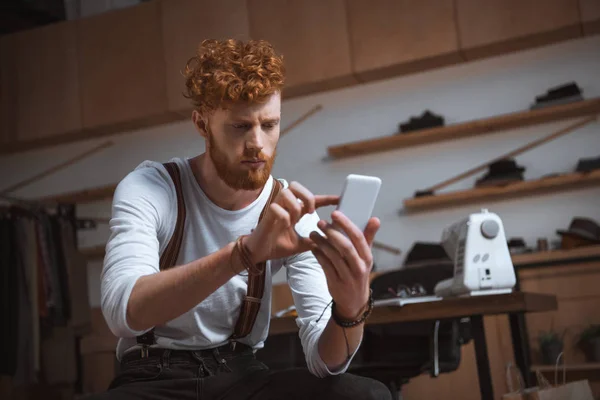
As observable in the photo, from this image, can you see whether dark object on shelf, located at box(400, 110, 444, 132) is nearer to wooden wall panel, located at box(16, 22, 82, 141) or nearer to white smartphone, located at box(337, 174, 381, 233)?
wooden wall panel, located at box(16, 22, 82, 141)

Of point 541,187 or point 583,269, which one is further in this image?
point 541,187

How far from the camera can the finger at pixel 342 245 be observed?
1.15 metres

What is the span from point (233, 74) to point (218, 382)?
63cm

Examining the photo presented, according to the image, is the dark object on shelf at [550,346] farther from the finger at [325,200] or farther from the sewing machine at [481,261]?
the finger at [325,200]

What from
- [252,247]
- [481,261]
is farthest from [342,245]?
[481,261]

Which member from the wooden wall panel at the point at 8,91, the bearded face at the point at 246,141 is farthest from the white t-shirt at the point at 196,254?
the wooden wall panel at the point at 8,91

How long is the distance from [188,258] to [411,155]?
369 centimetres

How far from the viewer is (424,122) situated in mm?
4887

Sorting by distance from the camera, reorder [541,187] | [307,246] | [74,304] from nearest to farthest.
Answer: [307,246] < [541,187] < [74,304]

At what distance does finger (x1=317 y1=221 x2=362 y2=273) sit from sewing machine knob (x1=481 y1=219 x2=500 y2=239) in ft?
4.23

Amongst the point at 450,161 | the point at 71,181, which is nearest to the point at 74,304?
the point at 71,181

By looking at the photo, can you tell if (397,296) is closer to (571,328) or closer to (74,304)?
(571,328)

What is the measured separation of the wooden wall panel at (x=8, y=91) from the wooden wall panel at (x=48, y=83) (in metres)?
0.05

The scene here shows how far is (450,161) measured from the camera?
16.3ft
